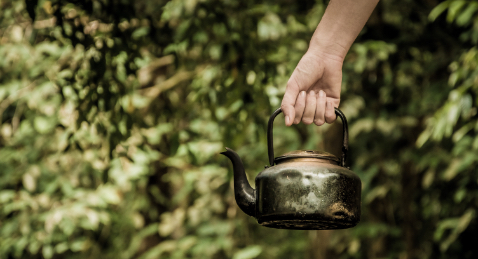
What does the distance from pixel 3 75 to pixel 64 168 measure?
950mm

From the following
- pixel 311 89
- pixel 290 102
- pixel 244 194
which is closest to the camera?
pixel 290 102

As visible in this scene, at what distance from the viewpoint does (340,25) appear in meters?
1.55

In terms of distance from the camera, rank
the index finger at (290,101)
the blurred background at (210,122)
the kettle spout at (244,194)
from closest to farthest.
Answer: the index finger at (290,101) → the kettle spout at (244,194) → the blurred background at (210,122)

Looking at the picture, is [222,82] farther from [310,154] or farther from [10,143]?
[10,143]

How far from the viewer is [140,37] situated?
3191 millimetres

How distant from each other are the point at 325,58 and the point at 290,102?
0.20 meters

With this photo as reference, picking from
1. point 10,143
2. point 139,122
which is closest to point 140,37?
point 139,122

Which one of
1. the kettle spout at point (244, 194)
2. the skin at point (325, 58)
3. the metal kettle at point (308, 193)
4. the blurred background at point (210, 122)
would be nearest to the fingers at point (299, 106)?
the skin at point (325, 58)

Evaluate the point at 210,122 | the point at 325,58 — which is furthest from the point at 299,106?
the point at 210,122

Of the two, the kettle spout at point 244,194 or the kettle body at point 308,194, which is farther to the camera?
the kettle spout at point 244,194

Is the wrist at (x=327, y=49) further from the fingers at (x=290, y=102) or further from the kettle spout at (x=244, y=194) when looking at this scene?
the kettle spout at (x=244, y=194)

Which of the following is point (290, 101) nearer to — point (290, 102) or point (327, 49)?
point (290, 102)

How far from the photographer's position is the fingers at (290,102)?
147cm

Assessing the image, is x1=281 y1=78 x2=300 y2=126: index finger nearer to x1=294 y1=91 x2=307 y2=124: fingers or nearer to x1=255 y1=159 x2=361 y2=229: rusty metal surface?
x1=294 y1=91 x2=307 y2=124: fingers
